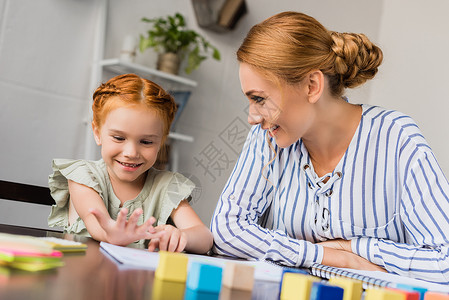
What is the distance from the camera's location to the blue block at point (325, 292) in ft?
1.83

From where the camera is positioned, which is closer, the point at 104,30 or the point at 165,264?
the point at 165,264

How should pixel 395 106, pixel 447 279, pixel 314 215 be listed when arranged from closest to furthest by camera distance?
pixel 447 279 → pixel 314 215 → pixel 395 106

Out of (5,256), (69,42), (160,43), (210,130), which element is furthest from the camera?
(210,130)

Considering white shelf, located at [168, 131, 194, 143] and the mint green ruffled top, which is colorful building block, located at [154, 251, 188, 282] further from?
white shelf, located at [168, 131, 194, 143]

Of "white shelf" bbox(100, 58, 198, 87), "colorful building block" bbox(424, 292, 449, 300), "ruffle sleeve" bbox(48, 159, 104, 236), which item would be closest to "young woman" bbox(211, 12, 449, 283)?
"ruffle sleeve" bbox(48, 159, 104, 236)

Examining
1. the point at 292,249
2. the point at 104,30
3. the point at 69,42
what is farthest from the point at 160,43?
the point at 292,249

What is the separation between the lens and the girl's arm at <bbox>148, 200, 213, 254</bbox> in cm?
111

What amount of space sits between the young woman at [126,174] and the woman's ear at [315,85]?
442 millimetres

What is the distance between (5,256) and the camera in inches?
24.9

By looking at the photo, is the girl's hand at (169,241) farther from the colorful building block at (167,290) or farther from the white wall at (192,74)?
the white wall at (192,74)

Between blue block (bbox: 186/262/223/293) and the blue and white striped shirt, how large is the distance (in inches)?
27.0

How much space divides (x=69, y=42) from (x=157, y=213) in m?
1.49

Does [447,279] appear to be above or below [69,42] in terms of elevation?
below

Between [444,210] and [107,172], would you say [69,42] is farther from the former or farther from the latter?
[444,210]
